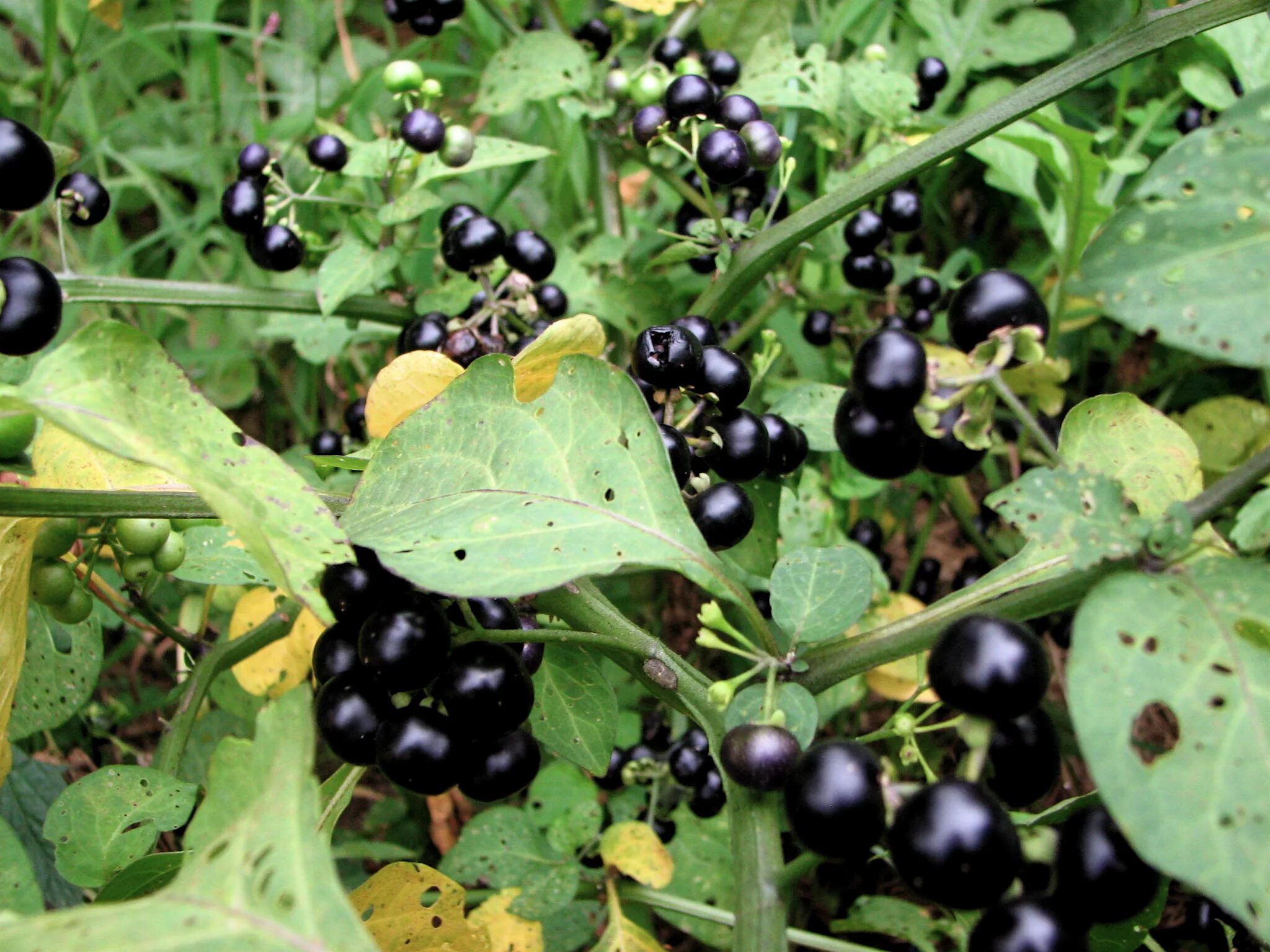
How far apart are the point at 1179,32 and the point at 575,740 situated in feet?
4.60

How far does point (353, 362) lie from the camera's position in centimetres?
297

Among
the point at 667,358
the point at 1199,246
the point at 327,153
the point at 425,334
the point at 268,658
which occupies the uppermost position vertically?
the point at 1199,246

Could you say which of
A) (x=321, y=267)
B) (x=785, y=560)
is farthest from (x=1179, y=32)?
(x=321, y=267)

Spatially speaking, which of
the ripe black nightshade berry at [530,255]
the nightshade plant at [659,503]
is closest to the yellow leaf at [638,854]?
the nightshade plant at [659,503]

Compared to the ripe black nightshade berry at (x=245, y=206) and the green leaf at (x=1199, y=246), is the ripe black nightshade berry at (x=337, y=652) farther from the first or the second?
the ripe black nightshade berry at (x=245, y=206)

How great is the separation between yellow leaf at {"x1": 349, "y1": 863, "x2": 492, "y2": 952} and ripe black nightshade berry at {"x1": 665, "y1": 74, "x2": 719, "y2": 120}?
4.93ft

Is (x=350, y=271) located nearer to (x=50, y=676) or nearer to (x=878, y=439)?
(x=50, y=676)

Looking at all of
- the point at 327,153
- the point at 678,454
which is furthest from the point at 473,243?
the point at 678,454

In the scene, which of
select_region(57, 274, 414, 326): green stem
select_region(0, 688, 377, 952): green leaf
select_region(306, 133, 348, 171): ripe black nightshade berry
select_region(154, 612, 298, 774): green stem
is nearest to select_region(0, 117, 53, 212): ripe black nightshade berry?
select_region(57, 274, 414, 326): green stem

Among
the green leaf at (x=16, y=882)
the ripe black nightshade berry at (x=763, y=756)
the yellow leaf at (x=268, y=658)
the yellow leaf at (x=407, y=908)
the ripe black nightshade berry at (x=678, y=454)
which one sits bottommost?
the yellow leaf at (x=268, y=658)

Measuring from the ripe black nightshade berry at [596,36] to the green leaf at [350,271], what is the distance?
980 mm

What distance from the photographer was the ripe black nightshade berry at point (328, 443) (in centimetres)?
239

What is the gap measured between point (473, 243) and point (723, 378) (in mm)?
789

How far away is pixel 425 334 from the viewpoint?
6.70ft
